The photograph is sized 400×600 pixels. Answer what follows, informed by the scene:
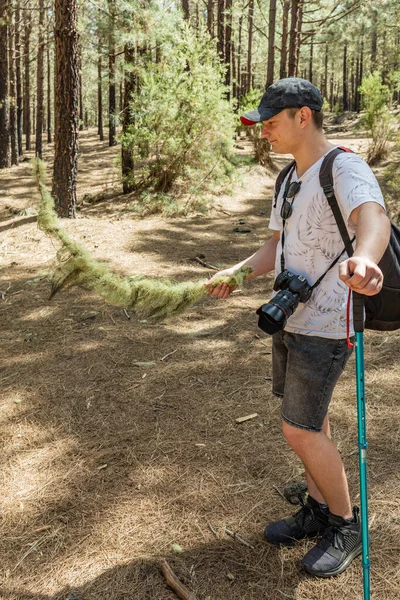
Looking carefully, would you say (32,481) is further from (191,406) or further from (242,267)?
(242,267)

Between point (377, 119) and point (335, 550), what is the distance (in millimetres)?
15738

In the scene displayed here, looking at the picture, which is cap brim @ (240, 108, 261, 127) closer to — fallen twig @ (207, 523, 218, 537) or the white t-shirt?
the white t-shirt

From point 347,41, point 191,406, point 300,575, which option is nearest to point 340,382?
point 191,406

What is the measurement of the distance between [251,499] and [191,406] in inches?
47.6

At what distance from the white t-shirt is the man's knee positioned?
0.46 m

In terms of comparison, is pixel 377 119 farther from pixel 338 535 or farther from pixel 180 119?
pixel 338 535

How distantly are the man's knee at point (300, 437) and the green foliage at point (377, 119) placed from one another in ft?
50.4

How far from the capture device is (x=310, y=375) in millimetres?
2344

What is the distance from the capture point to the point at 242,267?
2.73 m

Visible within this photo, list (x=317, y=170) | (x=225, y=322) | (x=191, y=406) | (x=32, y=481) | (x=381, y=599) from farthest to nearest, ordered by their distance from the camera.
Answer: (x=225, y=322)
(x=191, y=406)
(x=32, y=481)
(x=381, y=599)
(x=317, y=170)

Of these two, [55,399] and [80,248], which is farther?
[55,399]

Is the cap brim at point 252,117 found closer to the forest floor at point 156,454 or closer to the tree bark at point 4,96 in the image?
the forest floor at point 156,454

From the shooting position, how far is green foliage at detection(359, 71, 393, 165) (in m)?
16.0

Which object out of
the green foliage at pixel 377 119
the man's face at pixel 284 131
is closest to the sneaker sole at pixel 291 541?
the man's face at pixel 284 131
